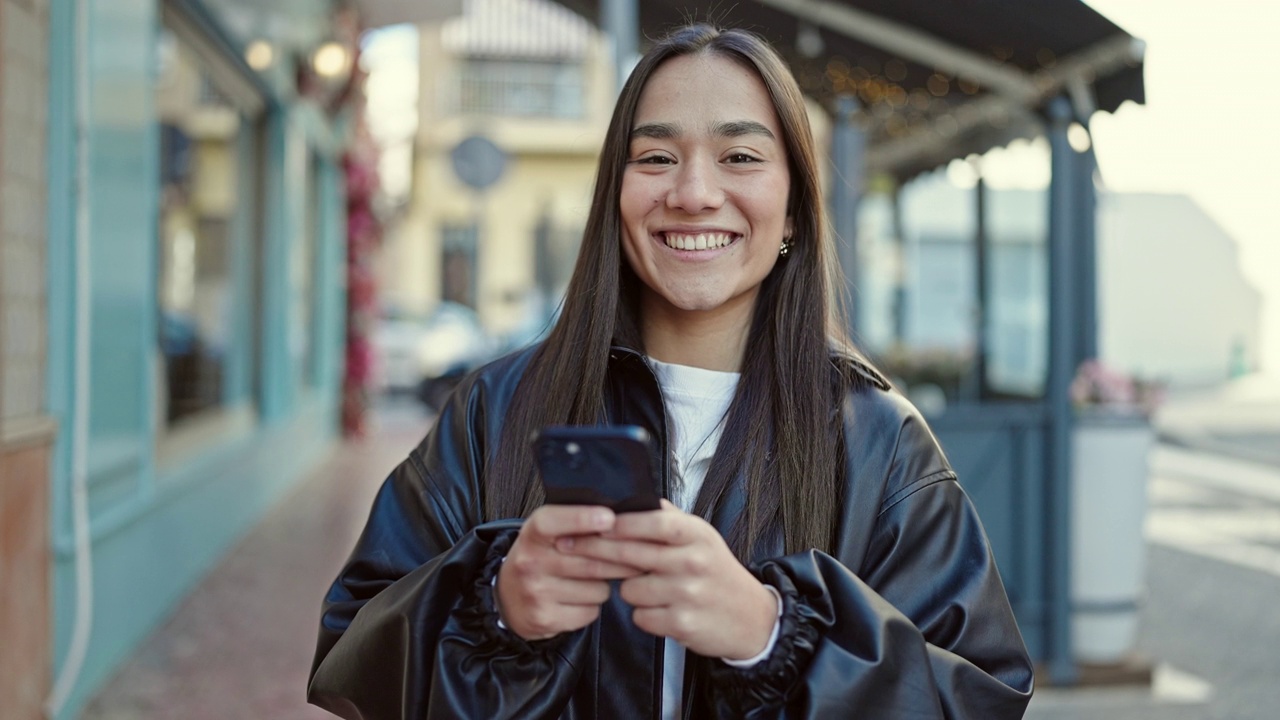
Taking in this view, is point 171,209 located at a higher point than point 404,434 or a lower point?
higher

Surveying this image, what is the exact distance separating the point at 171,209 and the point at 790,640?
7.70 metres

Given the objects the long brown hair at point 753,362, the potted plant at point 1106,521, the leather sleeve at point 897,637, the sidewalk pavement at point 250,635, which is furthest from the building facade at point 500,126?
the leather sleeve at point 897,637

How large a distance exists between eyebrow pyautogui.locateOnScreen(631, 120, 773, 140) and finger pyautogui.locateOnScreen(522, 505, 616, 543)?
2.07 ft

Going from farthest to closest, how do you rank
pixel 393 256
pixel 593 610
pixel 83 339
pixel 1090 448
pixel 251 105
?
pixel 393 256 < pixel 251 105 < pixel 1090 448 < pixel 83 339 < pixel 593 610

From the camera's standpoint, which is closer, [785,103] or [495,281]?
[785,103]

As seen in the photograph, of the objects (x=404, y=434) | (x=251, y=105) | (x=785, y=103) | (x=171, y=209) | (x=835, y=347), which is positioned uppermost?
(x=251, y=105)

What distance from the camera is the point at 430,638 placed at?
60.6 inches

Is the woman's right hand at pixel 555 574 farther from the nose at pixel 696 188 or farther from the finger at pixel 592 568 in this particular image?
the nose at pixel 696 188

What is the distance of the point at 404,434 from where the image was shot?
14.5m

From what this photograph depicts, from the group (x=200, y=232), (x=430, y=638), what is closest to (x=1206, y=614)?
(x=430, y=638)

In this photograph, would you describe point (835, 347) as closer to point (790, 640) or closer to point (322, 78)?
point (790, 640)

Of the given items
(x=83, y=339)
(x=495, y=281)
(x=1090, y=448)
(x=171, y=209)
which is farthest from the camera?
(x=495, y=281)

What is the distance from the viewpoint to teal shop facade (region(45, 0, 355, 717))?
4383 mm

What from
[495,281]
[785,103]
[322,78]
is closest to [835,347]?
[785,103]
